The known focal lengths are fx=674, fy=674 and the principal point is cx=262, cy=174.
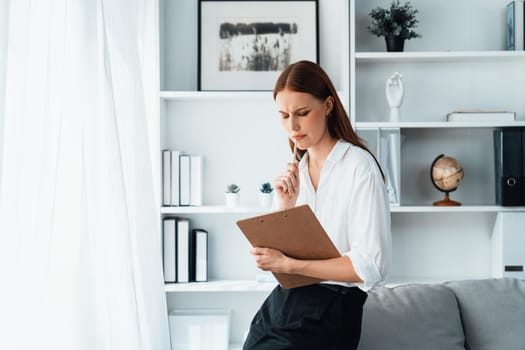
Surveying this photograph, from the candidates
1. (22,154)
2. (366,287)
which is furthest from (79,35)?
(366,287)

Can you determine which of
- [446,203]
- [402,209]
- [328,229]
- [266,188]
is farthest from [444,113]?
[328,229]

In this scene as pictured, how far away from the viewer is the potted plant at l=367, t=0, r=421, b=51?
3.21 m

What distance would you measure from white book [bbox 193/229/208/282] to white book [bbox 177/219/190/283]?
53mm

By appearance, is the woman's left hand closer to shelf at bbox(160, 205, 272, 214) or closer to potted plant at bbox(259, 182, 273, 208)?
shelf at bbox(160, 205, 272, 214)

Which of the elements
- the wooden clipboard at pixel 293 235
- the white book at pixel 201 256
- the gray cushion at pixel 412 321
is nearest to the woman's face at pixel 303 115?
the wooden clipboard at pixel 293 235

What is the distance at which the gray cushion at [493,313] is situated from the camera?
2.18 meters

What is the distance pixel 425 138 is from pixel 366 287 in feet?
6.72

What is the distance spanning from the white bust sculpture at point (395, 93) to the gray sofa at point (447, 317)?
1.13 m

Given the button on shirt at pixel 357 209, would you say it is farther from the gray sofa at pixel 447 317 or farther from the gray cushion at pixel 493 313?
the gray cushion at pixel 493 313

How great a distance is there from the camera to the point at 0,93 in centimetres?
137

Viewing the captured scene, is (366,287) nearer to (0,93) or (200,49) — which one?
(0,93)

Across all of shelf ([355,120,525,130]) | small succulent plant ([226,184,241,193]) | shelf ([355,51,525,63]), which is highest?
shelf ([355,51,525,63])

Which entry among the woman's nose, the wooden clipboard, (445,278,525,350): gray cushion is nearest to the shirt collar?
the woman's nose

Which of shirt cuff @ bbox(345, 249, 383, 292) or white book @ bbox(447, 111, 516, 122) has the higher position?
white book @ bbox(447, 111, 516, 122)
